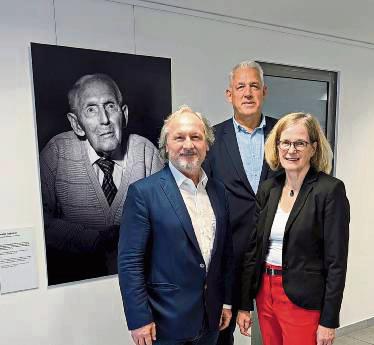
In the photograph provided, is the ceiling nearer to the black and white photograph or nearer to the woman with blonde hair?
the black and white photograph

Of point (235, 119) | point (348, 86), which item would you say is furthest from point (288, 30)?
point (235, 119)

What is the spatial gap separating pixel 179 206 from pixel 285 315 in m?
0.68

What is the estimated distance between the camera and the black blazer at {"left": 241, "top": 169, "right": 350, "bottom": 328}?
4.90 feet

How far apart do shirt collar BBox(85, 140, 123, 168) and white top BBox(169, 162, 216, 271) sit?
0.62 metres

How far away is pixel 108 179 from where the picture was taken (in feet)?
6.73

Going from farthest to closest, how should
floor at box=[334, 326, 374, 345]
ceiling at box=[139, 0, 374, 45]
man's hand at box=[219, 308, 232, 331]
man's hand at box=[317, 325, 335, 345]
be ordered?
floor at box=[334, 326, 374, 345], ceiling at box=[139, 0, 374, 45], man's hand at box=[219, 308, 232, 331], man's hand at box=[317, 325, 335, 345]

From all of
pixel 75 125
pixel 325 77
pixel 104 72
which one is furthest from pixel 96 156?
pixel 325 77

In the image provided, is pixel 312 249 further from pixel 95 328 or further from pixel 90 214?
pixel 95 328

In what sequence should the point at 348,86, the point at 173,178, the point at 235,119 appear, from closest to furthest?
the point at 173,178
the point at 235,119
the point at 348,86

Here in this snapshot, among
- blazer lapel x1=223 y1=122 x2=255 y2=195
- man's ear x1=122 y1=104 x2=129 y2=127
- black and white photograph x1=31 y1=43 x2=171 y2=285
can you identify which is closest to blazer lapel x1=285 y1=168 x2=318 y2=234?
blazer lapel x1=223 y1=122 x2=255 y2=195

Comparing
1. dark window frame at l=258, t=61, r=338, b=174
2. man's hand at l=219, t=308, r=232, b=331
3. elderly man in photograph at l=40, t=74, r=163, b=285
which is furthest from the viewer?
dark window frame at l=258, t=61, r=338, b=174

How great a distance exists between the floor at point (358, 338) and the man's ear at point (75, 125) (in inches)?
103

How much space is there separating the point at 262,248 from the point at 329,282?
30cm

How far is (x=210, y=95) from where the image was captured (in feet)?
7.64
